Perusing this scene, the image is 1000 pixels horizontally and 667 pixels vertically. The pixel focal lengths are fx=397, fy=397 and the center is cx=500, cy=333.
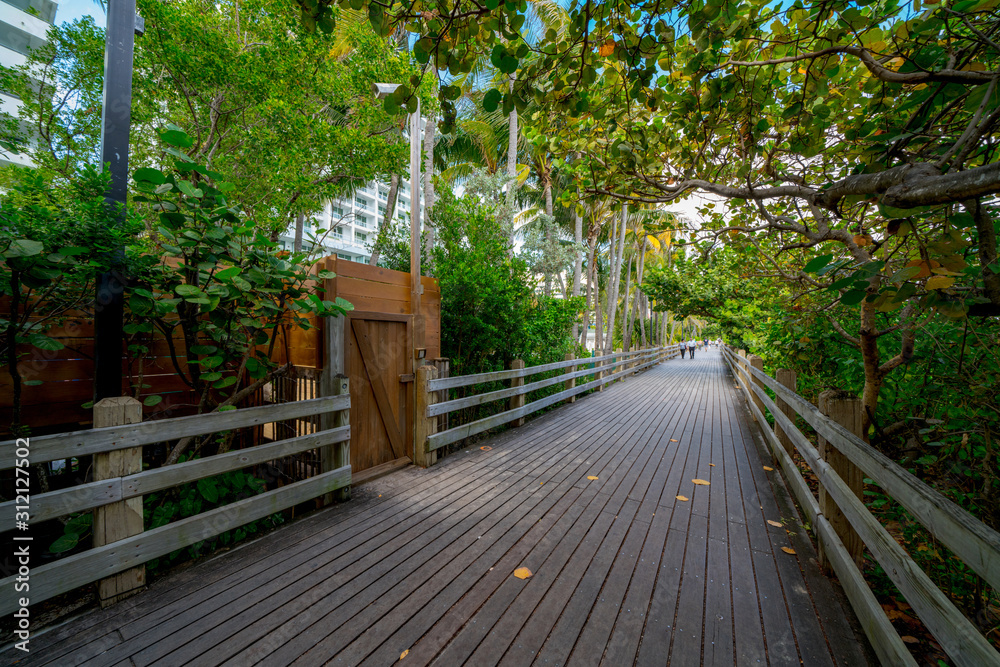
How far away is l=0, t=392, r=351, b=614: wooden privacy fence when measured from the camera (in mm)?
1881

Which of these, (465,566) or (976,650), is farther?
(465,566)

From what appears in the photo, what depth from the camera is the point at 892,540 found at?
1.65m

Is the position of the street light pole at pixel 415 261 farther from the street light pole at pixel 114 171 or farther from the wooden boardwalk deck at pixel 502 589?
the street light pole at pixel 114 171

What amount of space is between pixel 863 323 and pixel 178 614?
15.5ft

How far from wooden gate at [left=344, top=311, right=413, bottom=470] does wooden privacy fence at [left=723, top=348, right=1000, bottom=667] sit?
370 centimetres

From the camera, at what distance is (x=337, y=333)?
365 cm

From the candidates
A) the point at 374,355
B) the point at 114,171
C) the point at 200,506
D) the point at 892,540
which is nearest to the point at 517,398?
the point at 374,355

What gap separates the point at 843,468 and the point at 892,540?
3.01 feet

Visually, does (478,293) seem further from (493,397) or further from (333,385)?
(333,385)

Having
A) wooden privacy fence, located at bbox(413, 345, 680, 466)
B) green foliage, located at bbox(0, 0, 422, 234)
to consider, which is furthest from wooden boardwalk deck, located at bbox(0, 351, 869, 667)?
green foliage, located at bbox(0, 0, 422, 234)

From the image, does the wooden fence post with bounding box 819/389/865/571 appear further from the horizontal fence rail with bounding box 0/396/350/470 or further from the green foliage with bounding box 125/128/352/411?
the horizontal fence rail with bounding box 0/396/350/470

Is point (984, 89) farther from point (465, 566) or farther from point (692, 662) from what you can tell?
point (465, 566)

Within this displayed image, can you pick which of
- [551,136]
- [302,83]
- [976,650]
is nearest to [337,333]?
[551,136]

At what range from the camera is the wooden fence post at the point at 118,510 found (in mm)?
2139
